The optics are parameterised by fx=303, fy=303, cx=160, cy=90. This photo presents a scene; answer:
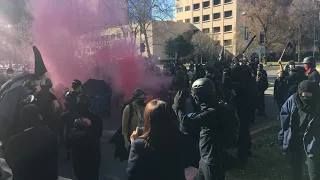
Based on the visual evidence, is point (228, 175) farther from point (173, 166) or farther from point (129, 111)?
point (173, 166)

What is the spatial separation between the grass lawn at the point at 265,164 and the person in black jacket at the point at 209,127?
1993 millimetres

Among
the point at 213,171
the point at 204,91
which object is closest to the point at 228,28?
the point at 204,91

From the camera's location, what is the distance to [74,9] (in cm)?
1273

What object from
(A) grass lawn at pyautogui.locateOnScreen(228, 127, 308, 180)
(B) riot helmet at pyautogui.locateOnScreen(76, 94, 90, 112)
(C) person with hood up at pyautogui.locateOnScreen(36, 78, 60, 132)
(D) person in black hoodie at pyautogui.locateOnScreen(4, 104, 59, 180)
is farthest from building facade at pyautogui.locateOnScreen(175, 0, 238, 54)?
(D) person in black hoodie at pyautogui.locateOnScreen(4, 104, 59, 180)

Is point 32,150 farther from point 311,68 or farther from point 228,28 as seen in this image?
point 228,28

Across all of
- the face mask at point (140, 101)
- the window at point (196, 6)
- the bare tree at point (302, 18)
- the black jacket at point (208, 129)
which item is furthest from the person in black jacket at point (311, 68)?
the window at point (196, 6)

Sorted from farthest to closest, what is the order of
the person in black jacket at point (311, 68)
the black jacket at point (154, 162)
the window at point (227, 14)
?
1. the window at point (227, 14)
2. the person in black jacket at point (311, 68)
3. the black jacket at point (154, 162)

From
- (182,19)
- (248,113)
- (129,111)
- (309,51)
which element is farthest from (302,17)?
(129,111)

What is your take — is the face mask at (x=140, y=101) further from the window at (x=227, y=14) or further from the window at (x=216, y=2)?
the window at (x=216, y=2)

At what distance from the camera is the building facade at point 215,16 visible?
6038 cm

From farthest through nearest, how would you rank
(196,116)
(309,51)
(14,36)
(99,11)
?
(309,51) < (14,36) < (99,11) < (196,116)

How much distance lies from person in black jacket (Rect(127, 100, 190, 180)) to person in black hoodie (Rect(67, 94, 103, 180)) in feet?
5.69

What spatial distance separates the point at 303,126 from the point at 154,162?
2460mm

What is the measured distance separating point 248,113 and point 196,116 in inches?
137
